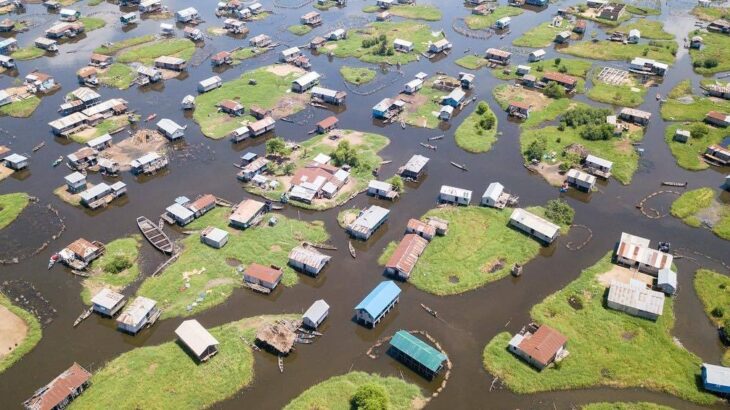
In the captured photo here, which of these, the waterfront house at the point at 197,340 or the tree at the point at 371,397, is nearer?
the tree at the point at 371,397

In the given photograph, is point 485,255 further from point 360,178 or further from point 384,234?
point 360,178

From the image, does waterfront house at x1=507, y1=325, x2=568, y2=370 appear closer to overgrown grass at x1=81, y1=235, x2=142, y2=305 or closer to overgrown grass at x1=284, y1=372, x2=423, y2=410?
overgrown grass at x1=284, y1=372, x2=423, y2=410

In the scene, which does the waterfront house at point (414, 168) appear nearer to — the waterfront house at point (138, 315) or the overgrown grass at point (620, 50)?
the waterfront house at point (138, 315)

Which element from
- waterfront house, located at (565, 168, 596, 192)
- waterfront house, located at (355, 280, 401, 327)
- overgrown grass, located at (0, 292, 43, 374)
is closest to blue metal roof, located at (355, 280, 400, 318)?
waterfront house, located at (355, 280, 401, 327)

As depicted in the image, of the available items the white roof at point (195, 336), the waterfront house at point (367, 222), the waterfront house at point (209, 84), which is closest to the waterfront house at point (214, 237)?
the white roof at point (195, 336)

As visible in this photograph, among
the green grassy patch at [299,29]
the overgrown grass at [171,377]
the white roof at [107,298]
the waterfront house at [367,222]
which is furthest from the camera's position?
the green grassy patch at [299,29]

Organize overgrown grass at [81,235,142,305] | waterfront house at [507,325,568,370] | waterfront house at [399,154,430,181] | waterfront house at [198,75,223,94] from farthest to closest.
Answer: waterfront house at [198,75,223,94], waterfront house at [399,154,430,181], overgrown grass at [81,235,142,305], waterfront house at [507,325,568,370]
